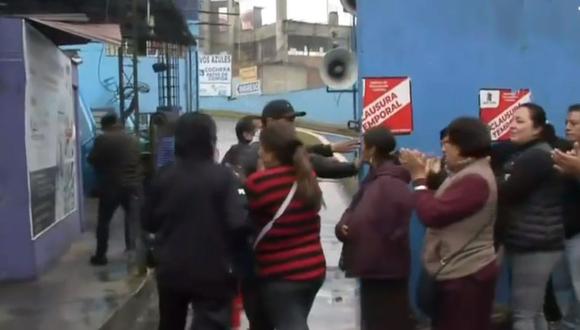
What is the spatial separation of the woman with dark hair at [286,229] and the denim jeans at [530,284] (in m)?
1.59

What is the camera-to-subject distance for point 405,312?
636 cm

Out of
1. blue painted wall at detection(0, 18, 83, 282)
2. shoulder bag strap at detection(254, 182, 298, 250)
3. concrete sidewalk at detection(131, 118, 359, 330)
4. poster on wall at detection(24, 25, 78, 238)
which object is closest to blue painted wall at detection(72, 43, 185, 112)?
poster on wall at detection(24, 25, 78, 238)

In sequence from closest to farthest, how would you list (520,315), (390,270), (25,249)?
(390,270)
(520,315)
(25,249)

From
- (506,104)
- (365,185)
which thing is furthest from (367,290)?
(506,104)

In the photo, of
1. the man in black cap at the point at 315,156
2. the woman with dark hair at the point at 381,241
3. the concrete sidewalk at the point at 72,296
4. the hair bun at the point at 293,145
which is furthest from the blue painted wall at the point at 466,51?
the concrete sidewalk at the point at 72,296

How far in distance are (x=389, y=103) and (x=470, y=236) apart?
7.64ft

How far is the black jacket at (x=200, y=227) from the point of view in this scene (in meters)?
5.49

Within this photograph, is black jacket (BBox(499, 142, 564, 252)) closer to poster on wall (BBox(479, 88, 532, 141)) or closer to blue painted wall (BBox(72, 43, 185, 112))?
poster on wall (BBox(479, 88, 532, 141))

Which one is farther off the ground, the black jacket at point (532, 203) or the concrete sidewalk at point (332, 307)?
the black jacket at point (532, 203)

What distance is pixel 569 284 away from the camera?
281 inches

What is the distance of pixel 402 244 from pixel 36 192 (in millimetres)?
5611

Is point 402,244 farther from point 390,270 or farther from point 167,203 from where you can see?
point 167,203

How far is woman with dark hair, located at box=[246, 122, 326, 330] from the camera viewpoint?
5629mm

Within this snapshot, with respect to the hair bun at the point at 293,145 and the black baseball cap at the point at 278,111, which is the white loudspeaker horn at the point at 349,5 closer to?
the black baseball cap at the point at 278,111
